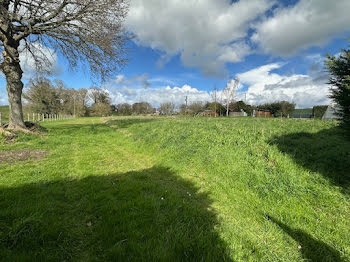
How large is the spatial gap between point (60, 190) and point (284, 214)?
4625mm

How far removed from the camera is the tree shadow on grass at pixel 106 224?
78.2 inches

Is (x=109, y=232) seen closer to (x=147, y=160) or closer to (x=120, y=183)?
(x=120, y=183)

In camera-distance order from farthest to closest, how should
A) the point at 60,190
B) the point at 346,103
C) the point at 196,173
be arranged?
1. the point at 196,173
2. the point at 346,103
3. the point at 60,190

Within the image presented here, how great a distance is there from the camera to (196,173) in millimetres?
4957

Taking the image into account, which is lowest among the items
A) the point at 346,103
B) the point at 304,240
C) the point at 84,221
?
the point at 304,240

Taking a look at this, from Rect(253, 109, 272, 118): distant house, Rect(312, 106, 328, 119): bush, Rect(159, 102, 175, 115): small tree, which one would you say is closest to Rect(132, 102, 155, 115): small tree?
Rect(159, 102, 175, 115): small tree

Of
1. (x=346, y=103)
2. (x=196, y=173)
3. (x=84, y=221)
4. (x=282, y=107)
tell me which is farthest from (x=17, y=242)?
(x=282, y=107)

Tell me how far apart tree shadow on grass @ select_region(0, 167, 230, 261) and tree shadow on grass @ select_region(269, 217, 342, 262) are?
4.07 ft

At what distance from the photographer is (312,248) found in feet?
8.02

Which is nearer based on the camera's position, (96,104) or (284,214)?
(284,214)

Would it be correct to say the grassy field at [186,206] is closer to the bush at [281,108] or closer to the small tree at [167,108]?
the bush at [281,108]

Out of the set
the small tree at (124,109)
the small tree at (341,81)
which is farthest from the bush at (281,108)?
the small tree at (124,109)

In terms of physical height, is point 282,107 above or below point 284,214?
above

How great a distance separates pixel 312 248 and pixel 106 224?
3.13 metres
